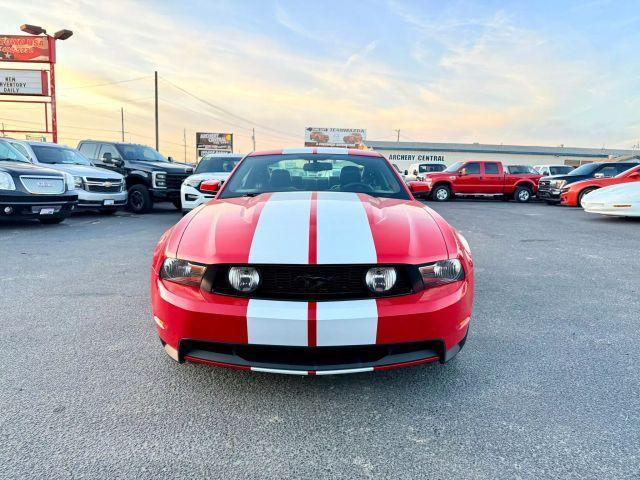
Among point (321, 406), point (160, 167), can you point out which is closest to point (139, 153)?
point (160, 167)

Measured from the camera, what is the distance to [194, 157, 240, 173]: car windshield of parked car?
10.0m

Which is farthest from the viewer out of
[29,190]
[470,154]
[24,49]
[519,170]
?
[470,154]

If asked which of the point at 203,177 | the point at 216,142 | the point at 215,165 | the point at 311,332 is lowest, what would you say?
the point at 311,332

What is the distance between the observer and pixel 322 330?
188 centimetres

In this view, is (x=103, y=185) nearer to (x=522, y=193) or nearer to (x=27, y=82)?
(x=27, y=82)

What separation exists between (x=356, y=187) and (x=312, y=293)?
164 centimetres

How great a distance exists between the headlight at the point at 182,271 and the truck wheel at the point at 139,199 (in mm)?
9674

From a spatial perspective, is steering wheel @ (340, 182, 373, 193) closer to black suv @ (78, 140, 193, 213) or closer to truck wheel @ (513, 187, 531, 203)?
black suv @ (78, 140, 193, 213)

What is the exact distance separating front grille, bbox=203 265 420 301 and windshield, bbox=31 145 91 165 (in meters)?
9.80

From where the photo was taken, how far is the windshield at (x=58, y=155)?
960 cm

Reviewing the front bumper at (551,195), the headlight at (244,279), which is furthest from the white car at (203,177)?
the front bumper at (551,195)

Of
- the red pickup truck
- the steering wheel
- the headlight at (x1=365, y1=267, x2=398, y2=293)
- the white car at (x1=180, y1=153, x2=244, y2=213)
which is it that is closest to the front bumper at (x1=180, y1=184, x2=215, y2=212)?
the white car at (x1=180, y1=153, x2=244, y2=213)

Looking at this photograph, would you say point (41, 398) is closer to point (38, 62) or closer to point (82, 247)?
point (82, 247)

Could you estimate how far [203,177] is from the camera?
30.3ft
